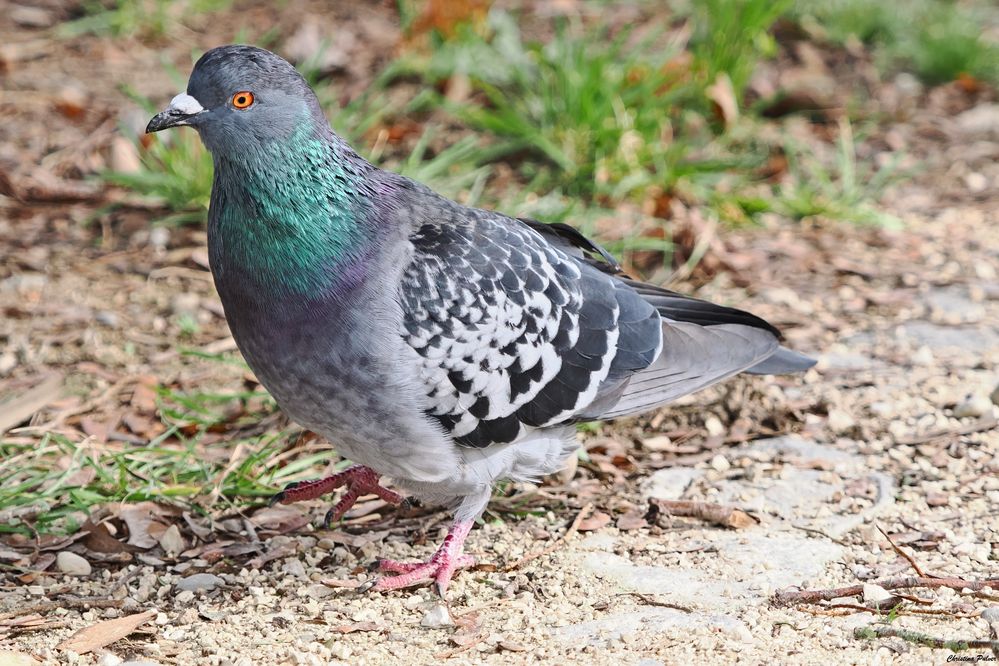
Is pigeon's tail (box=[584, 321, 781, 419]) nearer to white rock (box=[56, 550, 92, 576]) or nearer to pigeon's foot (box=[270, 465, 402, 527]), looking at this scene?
pigeon's foot (box=[270, 465, 402, 527])

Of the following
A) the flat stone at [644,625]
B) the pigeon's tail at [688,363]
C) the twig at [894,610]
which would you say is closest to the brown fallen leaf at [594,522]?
the pigeon's tail at [688,363]

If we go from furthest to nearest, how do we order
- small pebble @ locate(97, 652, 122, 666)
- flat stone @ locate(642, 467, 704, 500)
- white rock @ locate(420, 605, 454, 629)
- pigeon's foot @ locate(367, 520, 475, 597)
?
flat stone @ locate(642, 467, 704, 500)
pigeon's foot @ locate(367, 520, 475, 597)
white rock @ locate(420, 605, 454, 629)
small pebble @ locate(97, 652, 122, 666)

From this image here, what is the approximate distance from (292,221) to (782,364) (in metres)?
2.03

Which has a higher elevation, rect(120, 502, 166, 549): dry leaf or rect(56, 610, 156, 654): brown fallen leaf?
rect(56, 610, 156, 654): brown fallen leaf

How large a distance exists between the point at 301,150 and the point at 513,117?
326 cm

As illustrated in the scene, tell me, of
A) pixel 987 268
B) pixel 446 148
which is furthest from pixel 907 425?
pixel 446 148

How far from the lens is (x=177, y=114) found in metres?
3.85

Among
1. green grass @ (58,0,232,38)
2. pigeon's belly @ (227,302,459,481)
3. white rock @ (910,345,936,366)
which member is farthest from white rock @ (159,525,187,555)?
green grass @ (58,0,232,38)

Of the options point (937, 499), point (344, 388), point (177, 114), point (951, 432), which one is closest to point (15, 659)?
point (344, 388)

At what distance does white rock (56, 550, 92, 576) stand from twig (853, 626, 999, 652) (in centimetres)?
261

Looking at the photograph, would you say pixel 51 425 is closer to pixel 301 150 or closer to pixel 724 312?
pixel 301 150

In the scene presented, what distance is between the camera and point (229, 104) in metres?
3.86

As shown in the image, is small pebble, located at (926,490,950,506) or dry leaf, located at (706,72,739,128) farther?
dry leaf, located at (706,72,739,128)

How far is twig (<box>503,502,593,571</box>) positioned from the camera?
4129 millimetres
